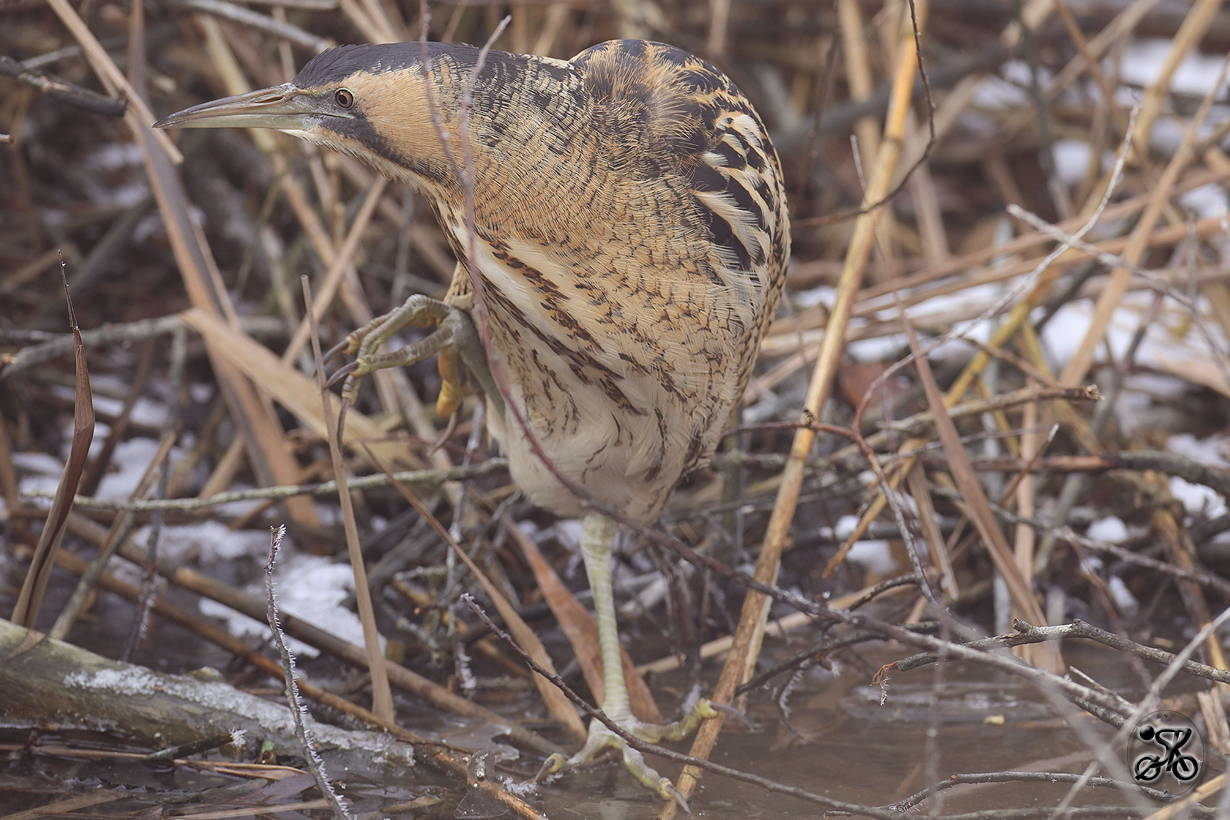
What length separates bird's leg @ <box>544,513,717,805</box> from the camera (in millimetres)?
1670

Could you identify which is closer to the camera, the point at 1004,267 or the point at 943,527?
the point at 943,527

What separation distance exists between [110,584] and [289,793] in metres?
0.68

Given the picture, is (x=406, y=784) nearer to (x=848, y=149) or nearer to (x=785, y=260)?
(x=785, y=260)

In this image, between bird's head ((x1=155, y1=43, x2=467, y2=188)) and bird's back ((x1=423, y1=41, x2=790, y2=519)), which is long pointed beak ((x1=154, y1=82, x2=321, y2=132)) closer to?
bird's head ((x1=155, y1=43, x2=467, y2=188))

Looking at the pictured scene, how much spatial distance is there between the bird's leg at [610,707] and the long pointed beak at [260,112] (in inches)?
33.7

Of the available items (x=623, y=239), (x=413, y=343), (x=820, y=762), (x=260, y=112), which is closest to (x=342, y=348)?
(x=413, y=343)

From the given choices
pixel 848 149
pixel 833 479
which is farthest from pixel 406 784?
pixel 848 149

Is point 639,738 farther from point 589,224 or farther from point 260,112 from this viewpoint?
point 260,112

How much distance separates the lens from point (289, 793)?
1.56m

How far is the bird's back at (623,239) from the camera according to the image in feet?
4.80

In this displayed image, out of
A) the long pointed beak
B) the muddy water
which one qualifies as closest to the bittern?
→ the long pointed beak

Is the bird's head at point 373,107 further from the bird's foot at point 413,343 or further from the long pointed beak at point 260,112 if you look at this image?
the bird's foot at point 413,343

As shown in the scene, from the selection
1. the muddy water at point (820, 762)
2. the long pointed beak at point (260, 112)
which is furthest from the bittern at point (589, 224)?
the muddy water at point (820, 762)

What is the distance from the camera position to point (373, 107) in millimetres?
1401
